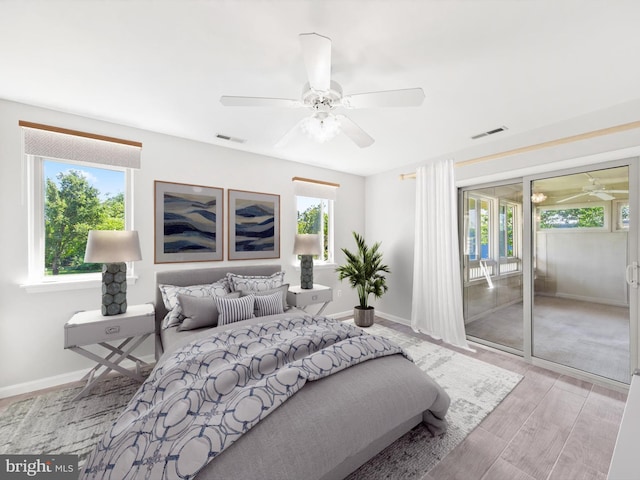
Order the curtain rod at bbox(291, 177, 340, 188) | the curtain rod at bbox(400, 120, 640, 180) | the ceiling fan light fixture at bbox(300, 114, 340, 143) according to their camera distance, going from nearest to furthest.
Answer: the ceiling fan light fixture at bbox(300, 114, 340, 143)
the curtain rod at bbox(400, 120, 640, 180)
the curtain rod at bbox(291, 177, 340, 188)

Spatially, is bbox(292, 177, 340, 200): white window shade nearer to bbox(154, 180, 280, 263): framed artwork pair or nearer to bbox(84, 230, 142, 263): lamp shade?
bbox(154, 180, 280, 263): framed artwork pair

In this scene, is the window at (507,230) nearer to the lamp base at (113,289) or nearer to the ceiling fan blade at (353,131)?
the ceiling fan blade at (353,131)

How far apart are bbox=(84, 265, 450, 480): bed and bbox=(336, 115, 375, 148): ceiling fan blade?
4.94 ft

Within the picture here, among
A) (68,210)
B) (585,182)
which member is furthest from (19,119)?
(585,182)

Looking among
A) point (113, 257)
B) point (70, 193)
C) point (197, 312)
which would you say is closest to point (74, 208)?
point (70, 193)

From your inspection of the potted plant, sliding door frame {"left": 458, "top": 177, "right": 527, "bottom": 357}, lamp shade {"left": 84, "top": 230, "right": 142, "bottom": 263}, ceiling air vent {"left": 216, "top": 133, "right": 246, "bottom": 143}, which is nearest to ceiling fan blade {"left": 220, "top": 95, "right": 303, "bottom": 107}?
ceiling air vent {"left": 216, "top": 133, "right": 246, "bottom": 143}

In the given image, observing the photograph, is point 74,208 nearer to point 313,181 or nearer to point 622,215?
point 313,181

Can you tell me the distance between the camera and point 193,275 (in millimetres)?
3057

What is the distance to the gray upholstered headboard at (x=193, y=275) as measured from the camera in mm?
2861

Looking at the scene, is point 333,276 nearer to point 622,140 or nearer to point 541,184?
point 541,184

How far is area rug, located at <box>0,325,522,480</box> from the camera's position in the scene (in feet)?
5.60

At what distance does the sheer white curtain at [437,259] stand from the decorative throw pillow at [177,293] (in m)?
2.64

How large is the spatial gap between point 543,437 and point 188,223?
3.70 metres

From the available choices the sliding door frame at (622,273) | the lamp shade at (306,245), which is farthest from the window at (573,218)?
the lamp shade at (306,245)
